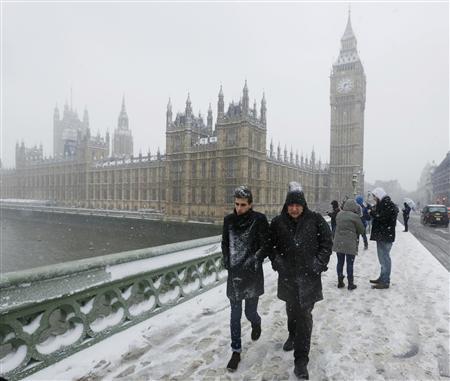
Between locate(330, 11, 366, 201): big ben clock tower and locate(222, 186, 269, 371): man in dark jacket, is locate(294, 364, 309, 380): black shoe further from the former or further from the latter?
locate(330, 11, 366, 201): big ben clock tower

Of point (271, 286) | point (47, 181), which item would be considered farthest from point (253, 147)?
point (47, 181)

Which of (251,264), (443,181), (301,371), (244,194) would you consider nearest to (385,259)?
(301,371)

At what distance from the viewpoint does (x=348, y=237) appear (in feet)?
20.5

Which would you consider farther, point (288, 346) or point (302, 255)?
point (288, 346)

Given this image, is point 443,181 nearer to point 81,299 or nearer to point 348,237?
point 348,237

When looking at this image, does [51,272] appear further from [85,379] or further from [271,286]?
[271,286]

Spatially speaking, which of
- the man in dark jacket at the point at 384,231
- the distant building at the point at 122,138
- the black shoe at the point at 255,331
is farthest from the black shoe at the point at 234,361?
the distant building at the point at 122,138

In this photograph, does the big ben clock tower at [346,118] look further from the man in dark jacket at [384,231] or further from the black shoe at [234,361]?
the black shoe at [234,361]

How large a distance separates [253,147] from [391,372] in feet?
128

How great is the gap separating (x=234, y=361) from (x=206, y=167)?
4058 centimetres

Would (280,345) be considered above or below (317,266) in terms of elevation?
below

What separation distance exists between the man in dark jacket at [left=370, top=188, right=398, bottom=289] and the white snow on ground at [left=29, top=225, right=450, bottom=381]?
447 millimetres

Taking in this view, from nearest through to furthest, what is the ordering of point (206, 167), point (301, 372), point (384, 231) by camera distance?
point (301, 372), point (384, 231), point (206, 167)

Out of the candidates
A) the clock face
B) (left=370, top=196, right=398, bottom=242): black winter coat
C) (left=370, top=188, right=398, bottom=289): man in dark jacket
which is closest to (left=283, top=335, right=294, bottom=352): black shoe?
(left=370, top=188, right=398, bottom=289): man in dark jacket
